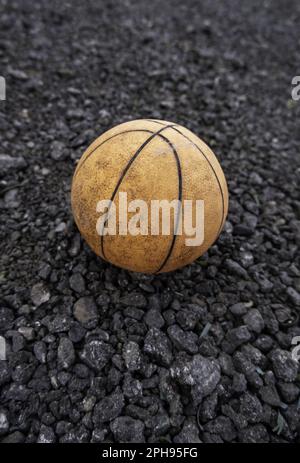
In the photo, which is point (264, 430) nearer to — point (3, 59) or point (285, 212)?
point (285, 212)

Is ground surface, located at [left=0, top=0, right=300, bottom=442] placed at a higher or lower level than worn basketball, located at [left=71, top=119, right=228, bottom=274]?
lower

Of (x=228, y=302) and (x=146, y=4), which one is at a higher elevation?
(x=146, y=4)

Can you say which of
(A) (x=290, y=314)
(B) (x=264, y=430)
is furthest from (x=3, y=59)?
(B) (x=264, y=430)

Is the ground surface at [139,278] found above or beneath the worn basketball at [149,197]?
beneath
